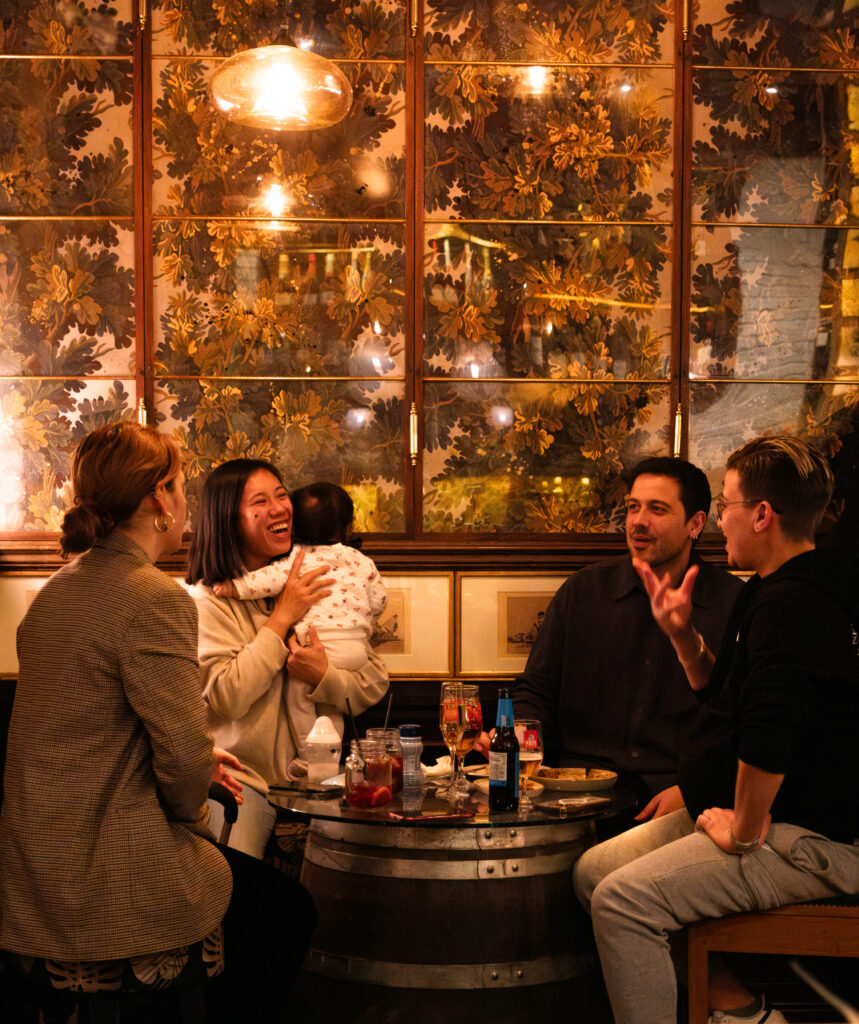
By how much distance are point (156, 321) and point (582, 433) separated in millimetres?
1826

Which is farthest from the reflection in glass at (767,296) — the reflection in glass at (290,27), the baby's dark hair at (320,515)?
the baby's dark hair at (320,515)

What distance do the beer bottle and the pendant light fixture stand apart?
2.08 m

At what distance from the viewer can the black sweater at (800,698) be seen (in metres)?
2.37

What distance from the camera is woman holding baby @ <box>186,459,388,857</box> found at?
3.18m

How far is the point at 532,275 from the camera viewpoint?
4.46 metres

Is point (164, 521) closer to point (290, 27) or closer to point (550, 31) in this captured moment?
point (290, 27)

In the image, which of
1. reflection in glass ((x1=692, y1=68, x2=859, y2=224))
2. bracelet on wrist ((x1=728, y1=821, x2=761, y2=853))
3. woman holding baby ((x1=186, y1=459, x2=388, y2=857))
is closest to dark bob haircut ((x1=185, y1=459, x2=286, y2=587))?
woman holding baby ((x1=186, y1=459, x2=388, y2=857))

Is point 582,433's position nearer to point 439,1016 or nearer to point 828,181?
point 828,181

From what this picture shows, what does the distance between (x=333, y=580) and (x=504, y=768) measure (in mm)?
1031

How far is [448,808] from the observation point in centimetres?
268

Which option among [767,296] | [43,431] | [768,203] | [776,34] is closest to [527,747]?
[767,296]

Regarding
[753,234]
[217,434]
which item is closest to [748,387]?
[753,234]

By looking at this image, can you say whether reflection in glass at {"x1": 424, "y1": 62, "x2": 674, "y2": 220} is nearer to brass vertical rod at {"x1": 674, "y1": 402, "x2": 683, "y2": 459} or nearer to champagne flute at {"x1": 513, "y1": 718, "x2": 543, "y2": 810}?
brass vertical rod at {"x1": 674, "y1": 402, "x2": 683, "y2": 459}

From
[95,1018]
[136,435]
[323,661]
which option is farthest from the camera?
[323,661]
